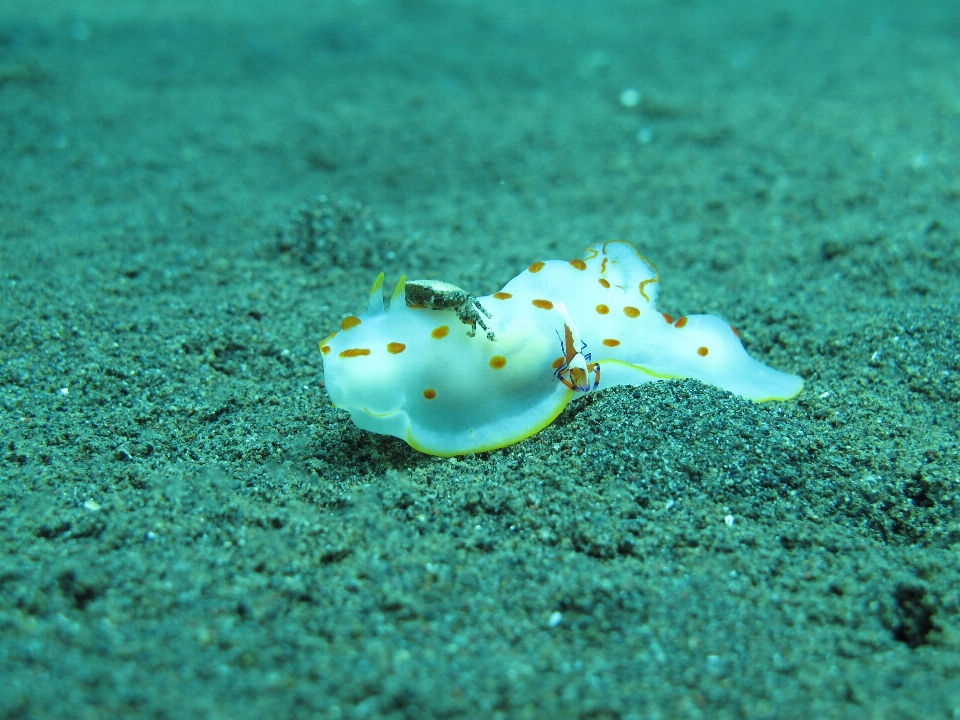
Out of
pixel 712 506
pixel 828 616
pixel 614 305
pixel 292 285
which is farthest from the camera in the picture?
pixel 292 285

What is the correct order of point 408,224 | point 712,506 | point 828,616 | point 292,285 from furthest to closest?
point 408,224 < point 292,285 < point 712,506 < point 828,616

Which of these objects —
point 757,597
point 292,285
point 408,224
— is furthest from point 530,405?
point 408,224

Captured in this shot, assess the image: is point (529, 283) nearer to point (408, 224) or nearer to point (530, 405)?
point (530, 405)

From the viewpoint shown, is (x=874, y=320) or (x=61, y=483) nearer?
(x=61, y=483)

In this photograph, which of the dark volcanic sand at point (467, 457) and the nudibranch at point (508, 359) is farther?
the nudibranch at point (508, 359)

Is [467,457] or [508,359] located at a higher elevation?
[508,359]
